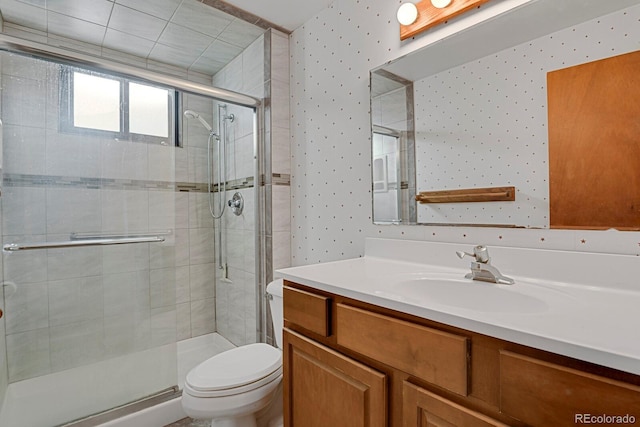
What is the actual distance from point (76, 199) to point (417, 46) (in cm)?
180

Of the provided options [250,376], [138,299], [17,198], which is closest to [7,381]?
[138,299]

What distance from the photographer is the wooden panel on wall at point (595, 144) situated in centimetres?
89

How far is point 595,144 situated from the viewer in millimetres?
943

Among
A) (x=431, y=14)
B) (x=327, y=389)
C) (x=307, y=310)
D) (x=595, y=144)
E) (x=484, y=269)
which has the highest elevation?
(x=431, y=14)

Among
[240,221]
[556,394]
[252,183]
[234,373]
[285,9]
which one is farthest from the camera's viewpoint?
[240,221]

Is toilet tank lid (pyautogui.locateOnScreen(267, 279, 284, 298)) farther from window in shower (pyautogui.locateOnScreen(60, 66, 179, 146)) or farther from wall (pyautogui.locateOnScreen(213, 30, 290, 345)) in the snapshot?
window in shower (pyautogui.locateOnScreen(60, 66, 179, 146))

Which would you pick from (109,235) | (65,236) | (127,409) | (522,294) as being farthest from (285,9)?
(127,409)

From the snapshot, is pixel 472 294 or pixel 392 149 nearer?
pixel 472 294

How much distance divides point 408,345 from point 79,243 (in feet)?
5.61

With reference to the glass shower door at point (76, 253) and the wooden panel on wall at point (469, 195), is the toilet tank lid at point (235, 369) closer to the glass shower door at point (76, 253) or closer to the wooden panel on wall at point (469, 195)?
the glass shower door at point (76, 253)

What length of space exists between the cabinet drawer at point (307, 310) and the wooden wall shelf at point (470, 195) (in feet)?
2.06

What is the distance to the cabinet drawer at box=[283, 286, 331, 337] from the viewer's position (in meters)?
1.01

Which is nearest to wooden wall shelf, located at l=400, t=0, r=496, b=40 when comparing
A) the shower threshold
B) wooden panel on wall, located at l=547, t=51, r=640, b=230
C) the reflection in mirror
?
the reflection in mirror

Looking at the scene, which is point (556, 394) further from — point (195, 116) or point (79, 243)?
point (195, 116)
